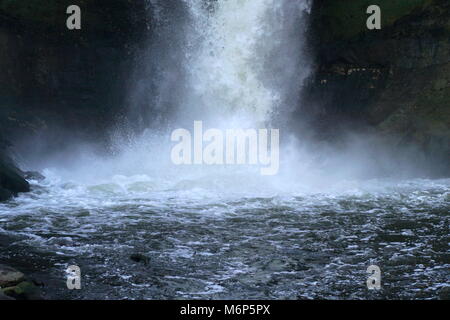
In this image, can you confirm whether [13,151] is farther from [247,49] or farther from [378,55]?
[378,55]

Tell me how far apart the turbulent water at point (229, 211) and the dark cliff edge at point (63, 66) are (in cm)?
92

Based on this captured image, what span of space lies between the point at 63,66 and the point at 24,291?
11593 mm

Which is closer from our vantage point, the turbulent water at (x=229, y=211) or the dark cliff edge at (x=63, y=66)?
the turbulent water at (x=229, y=211)

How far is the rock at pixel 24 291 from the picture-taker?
24.4ft

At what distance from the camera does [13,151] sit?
1656 cm

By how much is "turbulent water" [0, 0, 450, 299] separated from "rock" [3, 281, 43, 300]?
40 cm

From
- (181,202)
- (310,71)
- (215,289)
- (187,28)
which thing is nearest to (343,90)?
(310,71)

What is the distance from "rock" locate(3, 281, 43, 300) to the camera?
293 inches

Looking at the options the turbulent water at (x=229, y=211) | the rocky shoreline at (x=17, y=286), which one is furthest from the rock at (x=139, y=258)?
the rocky shoreline at (x=17, y=286)

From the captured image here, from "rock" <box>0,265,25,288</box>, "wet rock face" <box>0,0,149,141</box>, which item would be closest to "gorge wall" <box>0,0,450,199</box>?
"wet rock face" <box>0,0,149,141</box>

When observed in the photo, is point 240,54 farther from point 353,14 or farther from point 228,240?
point 228,240

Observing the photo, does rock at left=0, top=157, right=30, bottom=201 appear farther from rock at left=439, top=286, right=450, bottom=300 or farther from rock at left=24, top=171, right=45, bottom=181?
rock at left=439, top=286, right=450, bottom=300

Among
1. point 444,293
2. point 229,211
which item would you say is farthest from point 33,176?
point 444,293

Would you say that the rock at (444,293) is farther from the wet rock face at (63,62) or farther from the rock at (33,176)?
the wet rock face at (63,62)
